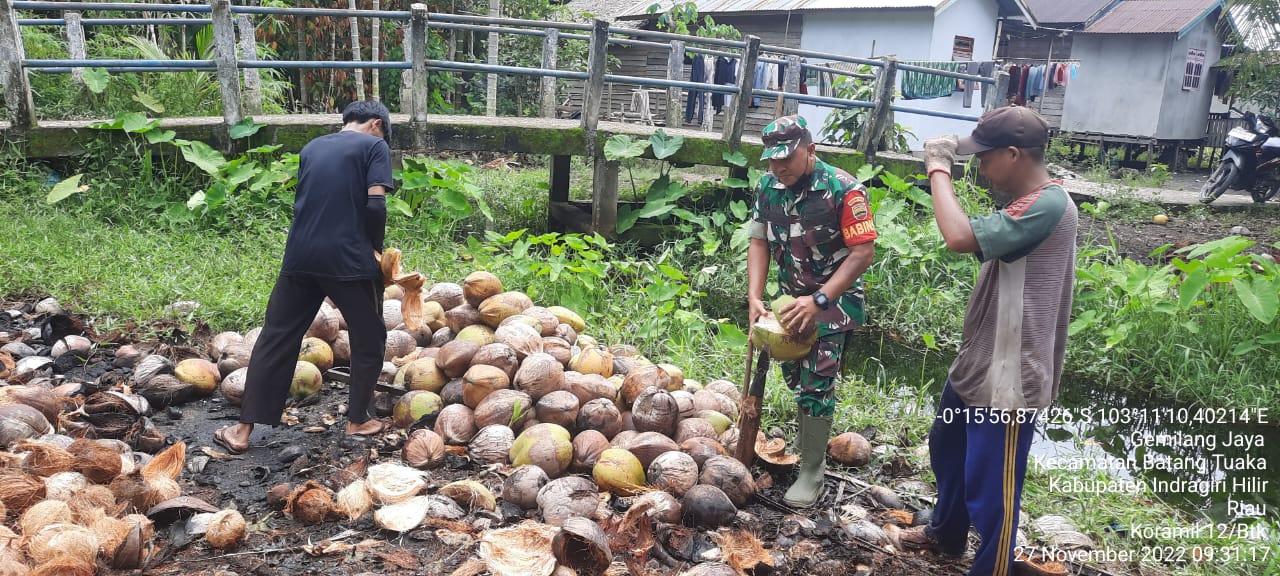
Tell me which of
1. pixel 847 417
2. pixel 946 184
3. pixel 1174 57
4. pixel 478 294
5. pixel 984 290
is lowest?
pixel 847 417

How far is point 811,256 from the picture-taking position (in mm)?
3490

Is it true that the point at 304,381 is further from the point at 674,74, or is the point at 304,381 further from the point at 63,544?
the point at 674,74

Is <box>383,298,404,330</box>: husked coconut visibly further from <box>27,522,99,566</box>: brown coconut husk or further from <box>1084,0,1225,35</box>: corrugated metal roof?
<box>1084,0,1225,35</box>: corrugated metal roof

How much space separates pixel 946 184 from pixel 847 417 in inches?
86.4

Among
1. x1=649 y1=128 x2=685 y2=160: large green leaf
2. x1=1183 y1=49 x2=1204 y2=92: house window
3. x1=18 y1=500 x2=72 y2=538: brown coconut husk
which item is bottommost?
x1=18 y1=500 x2=72 y2=538: brown coconut husk

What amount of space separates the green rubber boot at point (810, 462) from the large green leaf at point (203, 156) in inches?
225

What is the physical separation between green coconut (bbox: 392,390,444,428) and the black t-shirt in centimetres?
67

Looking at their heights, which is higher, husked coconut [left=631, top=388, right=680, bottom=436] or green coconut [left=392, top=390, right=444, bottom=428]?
husked coconut [left=631, top=388, right=680, bottom=436]

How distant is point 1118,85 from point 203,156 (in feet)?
56.8

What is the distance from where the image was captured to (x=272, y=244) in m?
6.74

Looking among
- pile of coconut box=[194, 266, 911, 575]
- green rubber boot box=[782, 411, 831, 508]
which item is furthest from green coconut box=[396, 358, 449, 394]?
green rubber boot box=[782, 411, 831, 508]

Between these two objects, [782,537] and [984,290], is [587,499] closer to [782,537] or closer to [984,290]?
[782,537]

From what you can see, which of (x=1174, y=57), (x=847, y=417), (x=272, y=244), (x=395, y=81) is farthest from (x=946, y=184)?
(x=1174, y=57)

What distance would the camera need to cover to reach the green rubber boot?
11.6ft
